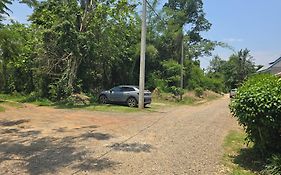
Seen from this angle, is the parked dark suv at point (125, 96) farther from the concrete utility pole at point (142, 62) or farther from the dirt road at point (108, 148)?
the dirt road at point (108, 148)

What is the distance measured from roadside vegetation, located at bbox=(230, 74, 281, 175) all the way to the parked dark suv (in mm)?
14647

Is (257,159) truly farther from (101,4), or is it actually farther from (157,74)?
(157,74)

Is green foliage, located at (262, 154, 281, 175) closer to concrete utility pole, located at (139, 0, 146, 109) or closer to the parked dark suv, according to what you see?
concrete utility pole, located at (139, 0, 146, 109)

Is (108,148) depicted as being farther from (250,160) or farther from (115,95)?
(115,95)

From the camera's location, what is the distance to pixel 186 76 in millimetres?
40125

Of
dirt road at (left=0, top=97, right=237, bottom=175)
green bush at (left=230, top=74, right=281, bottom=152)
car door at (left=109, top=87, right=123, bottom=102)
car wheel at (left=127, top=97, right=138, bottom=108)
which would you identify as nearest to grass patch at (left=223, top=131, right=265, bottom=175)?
dirt road at (left=0, top=97, right=237, bottom=175)

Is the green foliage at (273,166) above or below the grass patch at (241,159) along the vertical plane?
above

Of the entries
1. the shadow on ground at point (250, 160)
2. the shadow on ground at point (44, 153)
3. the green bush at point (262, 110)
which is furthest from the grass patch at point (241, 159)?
the shadow on ground at point (44, 153)

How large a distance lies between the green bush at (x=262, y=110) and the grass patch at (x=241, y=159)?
44 cm

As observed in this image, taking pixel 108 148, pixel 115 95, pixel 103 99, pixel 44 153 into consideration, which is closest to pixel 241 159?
pixel 108 148

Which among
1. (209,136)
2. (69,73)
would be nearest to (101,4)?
(69,73)

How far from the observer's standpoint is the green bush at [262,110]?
6.64m

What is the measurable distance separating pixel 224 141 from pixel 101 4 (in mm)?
16407

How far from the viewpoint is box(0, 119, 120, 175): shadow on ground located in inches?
262
